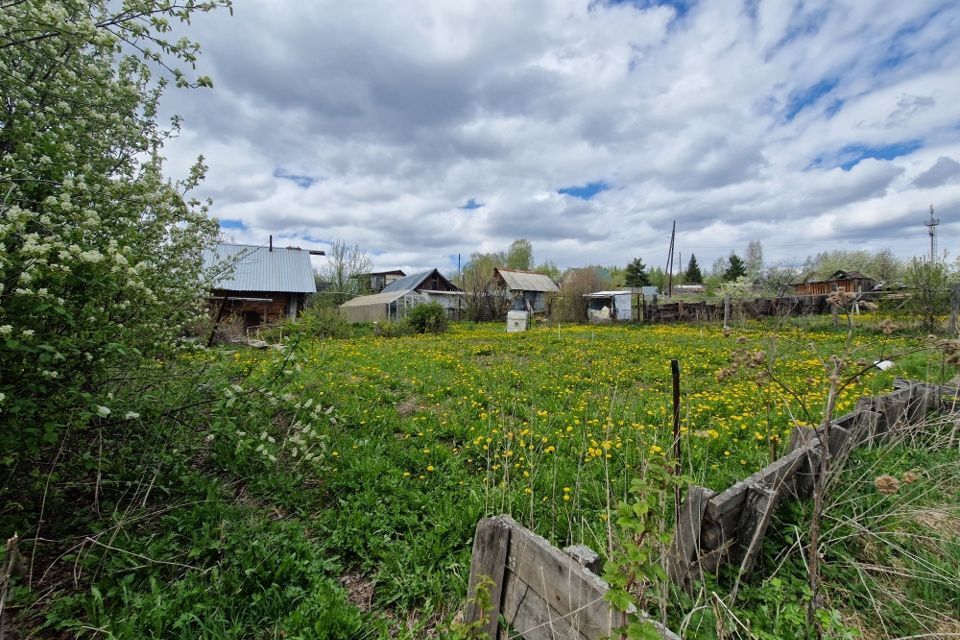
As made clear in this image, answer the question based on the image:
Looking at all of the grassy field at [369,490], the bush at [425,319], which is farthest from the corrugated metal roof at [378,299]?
the grassy field at [369,490]

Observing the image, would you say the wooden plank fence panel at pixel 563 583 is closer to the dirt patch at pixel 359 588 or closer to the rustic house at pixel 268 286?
the dirt patch at pixel 359 588

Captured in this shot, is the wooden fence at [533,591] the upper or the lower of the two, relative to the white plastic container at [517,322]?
lower

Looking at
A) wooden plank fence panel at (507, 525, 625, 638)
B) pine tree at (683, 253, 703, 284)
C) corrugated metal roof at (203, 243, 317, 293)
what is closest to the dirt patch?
wooden plank fence panel at (507, 525, 625, 638)

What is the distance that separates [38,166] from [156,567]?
2273mm

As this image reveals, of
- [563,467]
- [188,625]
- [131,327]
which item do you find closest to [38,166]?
[131,327]

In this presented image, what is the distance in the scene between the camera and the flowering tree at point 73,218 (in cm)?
192

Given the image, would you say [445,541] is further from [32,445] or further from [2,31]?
[2,31]

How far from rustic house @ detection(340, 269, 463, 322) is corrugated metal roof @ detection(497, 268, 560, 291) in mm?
4740

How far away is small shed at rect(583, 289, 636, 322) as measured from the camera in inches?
952

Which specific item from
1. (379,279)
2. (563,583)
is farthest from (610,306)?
(379,279)

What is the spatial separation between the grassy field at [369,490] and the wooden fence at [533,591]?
41cm

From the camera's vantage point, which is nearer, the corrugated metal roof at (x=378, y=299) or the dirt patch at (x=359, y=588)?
the dirt patch at (x=359, y=588)

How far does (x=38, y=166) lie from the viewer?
7.07 ft

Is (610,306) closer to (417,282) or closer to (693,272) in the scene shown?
(417,282)
